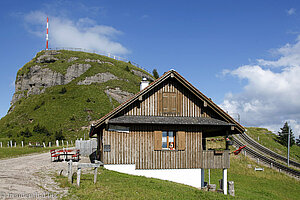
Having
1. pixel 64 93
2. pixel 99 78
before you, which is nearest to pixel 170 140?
pixel 64 93

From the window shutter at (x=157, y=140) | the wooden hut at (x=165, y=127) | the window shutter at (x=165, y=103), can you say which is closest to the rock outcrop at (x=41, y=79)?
the wooden hut at (x=165, y=127)

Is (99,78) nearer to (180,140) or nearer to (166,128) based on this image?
(166,128)

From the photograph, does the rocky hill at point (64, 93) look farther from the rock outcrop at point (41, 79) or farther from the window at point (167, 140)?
the window at point (167, 140)

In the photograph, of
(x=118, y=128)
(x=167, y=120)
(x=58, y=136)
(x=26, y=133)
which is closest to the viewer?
(x=118, y=128)

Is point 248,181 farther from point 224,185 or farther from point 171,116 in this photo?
point 171,116

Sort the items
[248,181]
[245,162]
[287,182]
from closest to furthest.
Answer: [248,181], [287,182], [245,162]

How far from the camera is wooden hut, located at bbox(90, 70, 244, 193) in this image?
19875 millimetres

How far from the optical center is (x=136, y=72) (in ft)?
375

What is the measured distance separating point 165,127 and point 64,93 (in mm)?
71194

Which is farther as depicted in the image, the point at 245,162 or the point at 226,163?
the point at 245,162

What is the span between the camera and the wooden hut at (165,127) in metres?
19.9

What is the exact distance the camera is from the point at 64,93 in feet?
283

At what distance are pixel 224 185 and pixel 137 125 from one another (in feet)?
24.8

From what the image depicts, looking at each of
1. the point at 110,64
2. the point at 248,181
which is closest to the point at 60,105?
the point at 110,64
